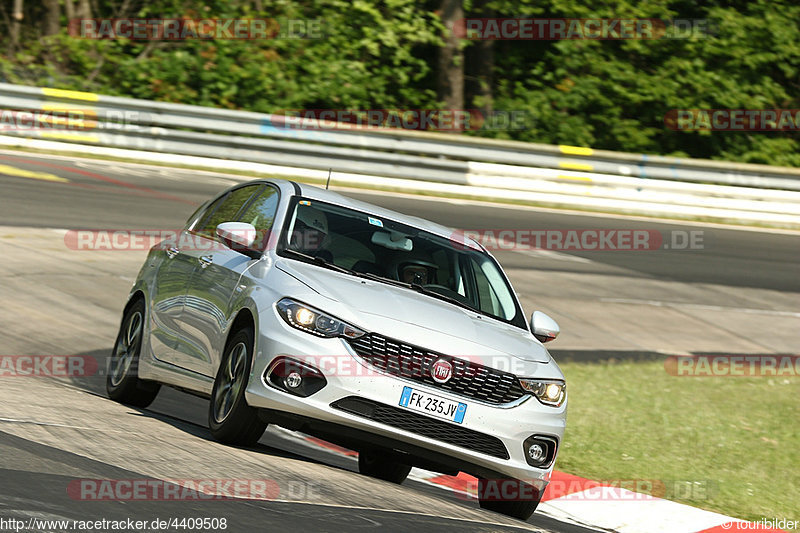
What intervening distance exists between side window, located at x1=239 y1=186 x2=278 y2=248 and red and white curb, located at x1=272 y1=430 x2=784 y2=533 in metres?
2.02

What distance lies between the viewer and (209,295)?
26.1ft

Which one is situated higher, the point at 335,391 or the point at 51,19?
the point at 51,19

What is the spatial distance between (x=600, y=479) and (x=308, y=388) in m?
2.92

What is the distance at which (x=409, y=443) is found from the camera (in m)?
6.90

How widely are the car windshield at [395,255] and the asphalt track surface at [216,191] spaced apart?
1.24 m

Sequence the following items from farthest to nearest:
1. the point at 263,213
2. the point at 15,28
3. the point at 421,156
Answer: the point at 15,28
the point at 421,156
the point at 263,213

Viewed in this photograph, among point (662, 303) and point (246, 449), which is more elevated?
point (246, 449)

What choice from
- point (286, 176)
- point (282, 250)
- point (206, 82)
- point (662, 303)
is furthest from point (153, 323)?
point (206, 82)

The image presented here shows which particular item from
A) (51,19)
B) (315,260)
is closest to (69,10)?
(51,19)

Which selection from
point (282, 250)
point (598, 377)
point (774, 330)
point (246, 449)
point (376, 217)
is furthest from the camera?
point (774, 330)

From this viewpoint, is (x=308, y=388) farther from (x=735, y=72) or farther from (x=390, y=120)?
(x=735, y=72)

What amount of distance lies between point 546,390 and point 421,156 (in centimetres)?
1678

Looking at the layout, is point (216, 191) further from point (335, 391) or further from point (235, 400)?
point (335, 391)

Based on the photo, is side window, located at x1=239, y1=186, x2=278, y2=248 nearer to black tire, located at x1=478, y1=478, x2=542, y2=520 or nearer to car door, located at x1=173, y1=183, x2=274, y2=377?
car door, located at x1=173, y1=183, x2=274, y2=377
